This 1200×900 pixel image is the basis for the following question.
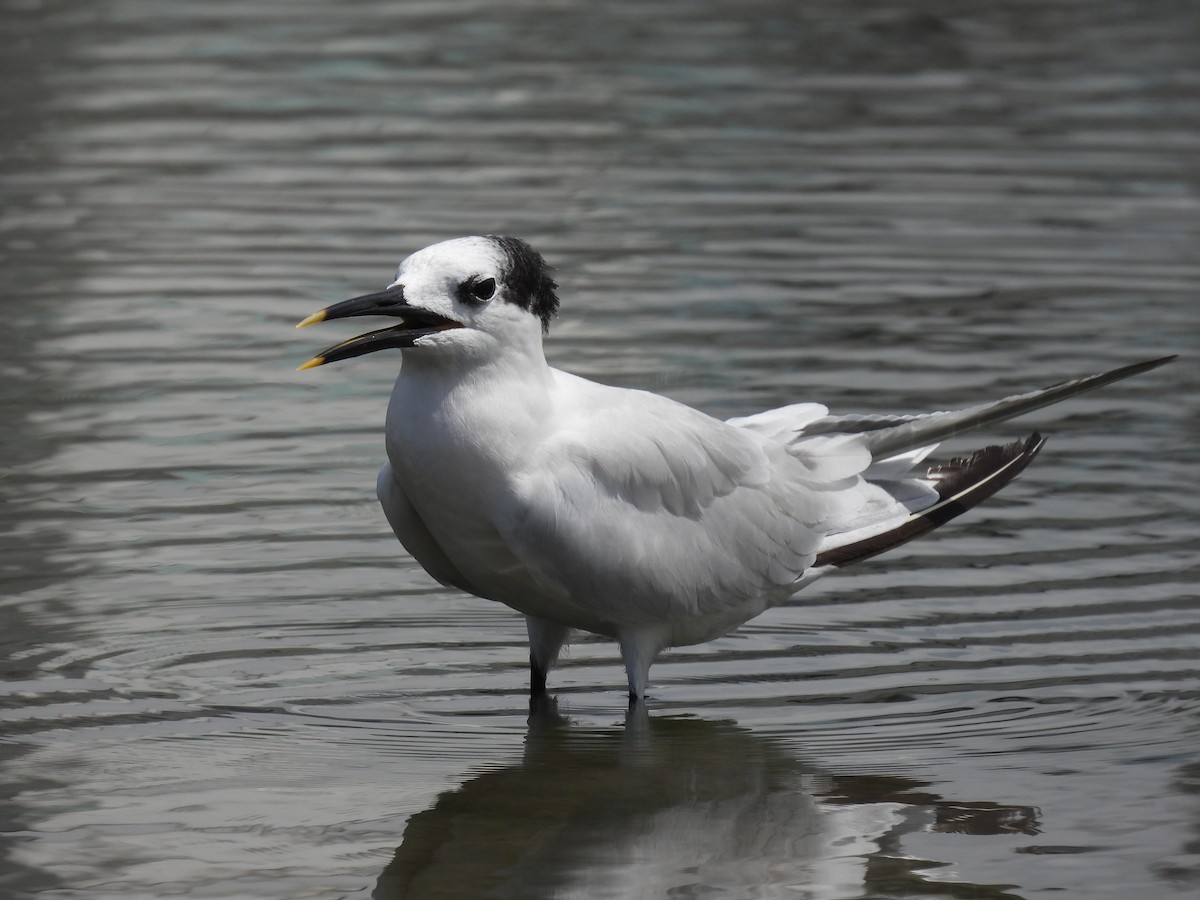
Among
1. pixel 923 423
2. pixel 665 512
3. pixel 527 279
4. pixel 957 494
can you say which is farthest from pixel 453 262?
pixel 957 494

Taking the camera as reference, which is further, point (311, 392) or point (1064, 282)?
point (1064, 282)

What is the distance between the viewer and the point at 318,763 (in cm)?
614

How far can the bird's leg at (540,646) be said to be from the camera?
265 inches

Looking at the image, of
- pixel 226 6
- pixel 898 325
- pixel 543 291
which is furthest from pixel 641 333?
pixel 226 6

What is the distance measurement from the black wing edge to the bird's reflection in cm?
75

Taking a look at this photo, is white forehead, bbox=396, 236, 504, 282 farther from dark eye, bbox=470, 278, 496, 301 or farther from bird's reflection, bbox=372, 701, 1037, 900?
bird's reflection, bbox=372, 701, 1037, 900

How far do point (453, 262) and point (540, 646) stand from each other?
1.33m

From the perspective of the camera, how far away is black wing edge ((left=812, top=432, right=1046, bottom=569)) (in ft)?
22.8

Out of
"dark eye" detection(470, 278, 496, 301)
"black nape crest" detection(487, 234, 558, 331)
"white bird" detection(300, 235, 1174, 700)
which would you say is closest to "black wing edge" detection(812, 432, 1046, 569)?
"white bird" detection(300, 235, 1174, 700)

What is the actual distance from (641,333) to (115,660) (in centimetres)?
449

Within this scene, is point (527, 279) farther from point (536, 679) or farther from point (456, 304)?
point (536, 679)

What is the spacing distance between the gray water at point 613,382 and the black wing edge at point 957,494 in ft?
1.13

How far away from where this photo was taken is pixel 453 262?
5984mm

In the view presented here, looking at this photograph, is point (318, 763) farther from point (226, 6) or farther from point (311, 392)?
point (226, 6)
